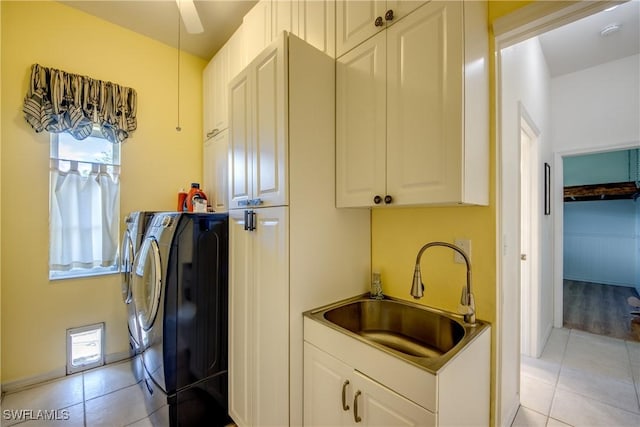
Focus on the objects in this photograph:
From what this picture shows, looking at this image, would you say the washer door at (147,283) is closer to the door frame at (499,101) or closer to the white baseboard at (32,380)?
the white baseboard at (32,380)

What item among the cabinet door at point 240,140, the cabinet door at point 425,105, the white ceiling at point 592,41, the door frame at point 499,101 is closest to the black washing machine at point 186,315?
the cabinet door at point 240,140

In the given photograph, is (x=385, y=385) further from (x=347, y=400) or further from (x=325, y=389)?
(x=325, y=389)

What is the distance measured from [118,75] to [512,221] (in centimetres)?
340

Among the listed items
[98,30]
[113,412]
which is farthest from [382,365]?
[98,30]

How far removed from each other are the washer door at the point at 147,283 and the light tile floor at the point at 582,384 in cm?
230

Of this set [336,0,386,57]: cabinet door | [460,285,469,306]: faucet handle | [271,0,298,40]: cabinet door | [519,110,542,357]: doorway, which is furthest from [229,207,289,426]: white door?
[519,110,542,357]: doorway

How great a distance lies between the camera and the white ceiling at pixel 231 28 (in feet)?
7.15

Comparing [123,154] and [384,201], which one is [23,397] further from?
[384,201]

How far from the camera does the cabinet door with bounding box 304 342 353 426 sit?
1.12 metres

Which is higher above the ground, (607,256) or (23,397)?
(607,256)

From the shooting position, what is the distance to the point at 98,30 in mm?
2393

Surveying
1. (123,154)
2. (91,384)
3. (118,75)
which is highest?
(118,75)

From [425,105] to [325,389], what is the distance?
1.32 meters

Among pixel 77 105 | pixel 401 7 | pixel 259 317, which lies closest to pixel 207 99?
pixel 77 105
